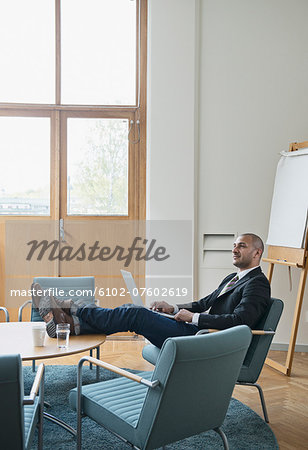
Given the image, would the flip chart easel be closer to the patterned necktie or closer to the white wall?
the white wall

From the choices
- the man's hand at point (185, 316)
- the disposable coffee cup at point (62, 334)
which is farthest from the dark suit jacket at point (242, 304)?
the disposable coffee cup at point (62, 334)

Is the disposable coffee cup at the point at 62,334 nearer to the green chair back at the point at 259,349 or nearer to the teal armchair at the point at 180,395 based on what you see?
the teal armchair at the point at 180,395

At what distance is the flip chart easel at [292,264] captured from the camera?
15.0ft

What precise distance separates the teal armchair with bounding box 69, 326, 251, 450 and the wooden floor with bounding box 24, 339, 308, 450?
38.8 inches

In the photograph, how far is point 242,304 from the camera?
337 centimetres

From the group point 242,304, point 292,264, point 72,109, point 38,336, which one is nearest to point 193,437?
point 242,304

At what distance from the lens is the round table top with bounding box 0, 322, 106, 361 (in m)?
2.88

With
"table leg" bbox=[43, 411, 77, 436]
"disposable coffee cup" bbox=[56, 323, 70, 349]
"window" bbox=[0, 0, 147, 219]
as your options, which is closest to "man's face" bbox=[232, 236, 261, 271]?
"disposable coffee cup" bbox=[56, 323, 70, 349]

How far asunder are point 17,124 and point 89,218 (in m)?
1.40

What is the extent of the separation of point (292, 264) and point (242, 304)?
59.1 inches

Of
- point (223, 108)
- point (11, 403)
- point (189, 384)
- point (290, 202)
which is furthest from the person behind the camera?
point (223, 108)

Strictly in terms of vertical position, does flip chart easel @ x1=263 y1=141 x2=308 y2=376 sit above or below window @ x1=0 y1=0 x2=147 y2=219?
below

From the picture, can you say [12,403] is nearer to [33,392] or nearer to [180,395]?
[33,392]

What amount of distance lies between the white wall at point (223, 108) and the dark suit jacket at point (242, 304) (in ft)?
5.84
